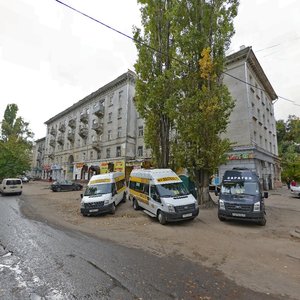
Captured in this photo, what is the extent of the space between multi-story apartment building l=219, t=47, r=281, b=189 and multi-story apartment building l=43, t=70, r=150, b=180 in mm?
13051

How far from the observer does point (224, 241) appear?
7.69 meters

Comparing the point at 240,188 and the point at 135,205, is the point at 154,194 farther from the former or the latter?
the point at 240,188

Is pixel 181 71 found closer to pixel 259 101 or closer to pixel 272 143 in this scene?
pixel 259 101

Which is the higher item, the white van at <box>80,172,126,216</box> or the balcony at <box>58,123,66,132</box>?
the balcony at <box>58,123,66,132</box>

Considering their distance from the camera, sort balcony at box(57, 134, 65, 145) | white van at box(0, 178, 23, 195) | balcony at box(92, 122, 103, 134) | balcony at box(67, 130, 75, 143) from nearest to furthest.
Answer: white van at box(0, 178, 23, 195) < balcony at box(92, 122, 103, 134) < balcony at box(67, 130, 75, 143) < balcony at box(57, 134, 65, 145)

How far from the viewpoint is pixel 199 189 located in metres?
14.8

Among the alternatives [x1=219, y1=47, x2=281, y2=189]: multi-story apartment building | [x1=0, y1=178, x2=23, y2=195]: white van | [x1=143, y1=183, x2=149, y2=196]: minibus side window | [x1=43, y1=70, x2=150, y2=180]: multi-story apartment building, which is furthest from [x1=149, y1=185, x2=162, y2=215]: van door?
[x1=43, y1=70, x2=150, y2=180]: multi-story apartment building

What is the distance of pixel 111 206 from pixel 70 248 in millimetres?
5736

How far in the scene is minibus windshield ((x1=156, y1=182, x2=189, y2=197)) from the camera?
10703mm

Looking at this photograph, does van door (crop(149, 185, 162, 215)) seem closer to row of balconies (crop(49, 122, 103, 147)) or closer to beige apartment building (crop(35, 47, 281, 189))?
beige apartment building (crop(35, 47, 281, 189))

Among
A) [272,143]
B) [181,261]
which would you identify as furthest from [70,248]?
[272,143]

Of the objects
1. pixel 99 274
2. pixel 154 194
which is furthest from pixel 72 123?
pixel 99 274

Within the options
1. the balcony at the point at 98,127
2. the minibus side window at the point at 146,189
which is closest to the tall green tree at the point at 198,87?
the minibus side window at the point at 146,189

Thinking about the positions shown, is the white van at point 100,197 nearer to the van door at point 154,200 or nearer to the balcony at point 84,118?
the van door at point 154,200
